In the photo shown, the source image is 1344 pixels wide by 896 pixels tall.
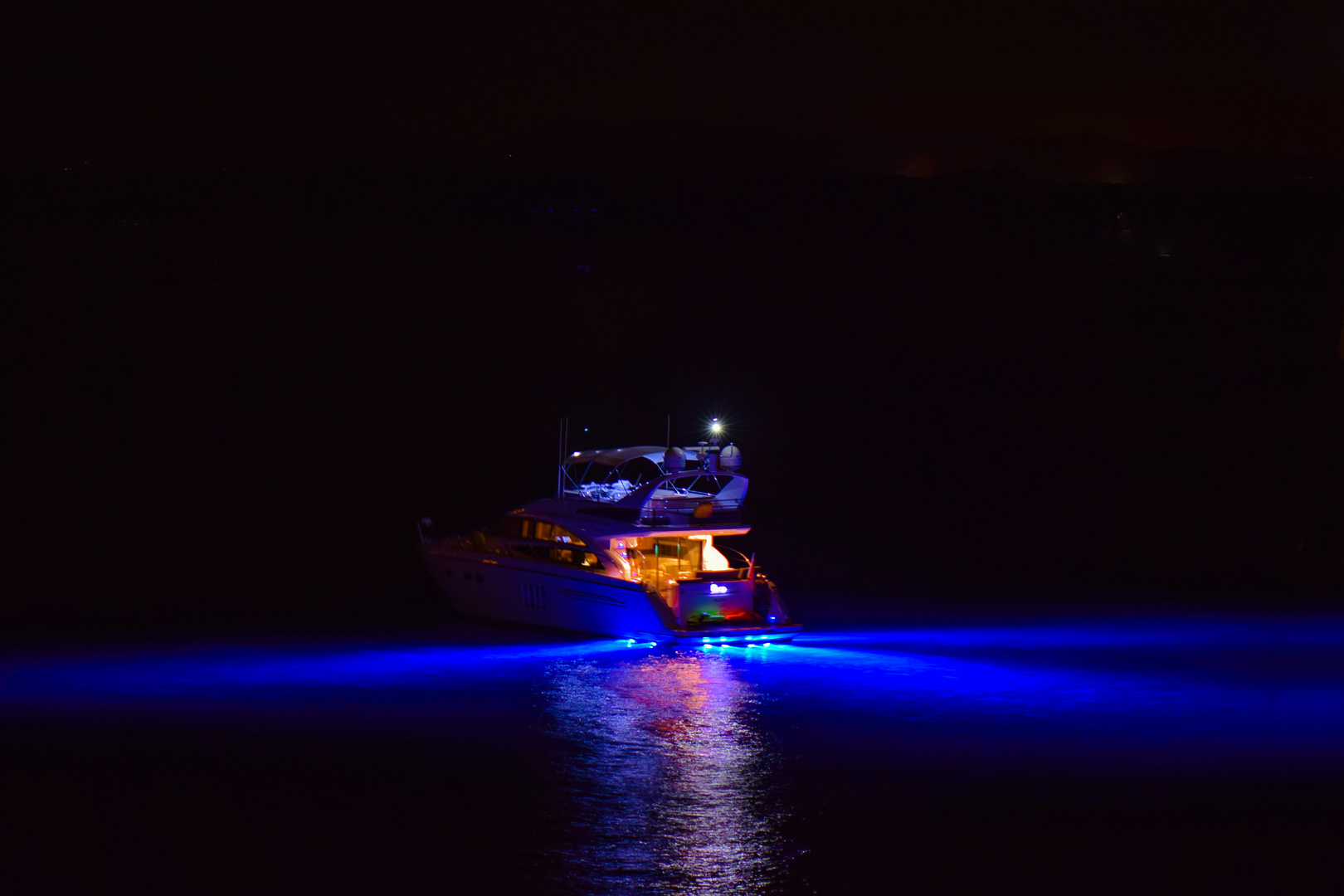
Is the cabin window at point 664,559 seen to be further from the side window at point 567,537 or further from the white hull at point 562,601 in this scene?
the side window at point 567,537

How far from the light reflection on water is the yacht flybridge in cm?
125

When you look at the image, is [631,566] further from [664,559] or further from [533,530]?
[533,530]

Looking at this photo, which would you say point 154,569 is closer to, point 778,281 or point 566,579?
point 566,579

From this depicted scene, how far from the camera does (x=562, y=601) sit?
19125 millimetres

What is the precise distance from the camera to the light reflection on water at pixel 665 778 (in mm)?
8852

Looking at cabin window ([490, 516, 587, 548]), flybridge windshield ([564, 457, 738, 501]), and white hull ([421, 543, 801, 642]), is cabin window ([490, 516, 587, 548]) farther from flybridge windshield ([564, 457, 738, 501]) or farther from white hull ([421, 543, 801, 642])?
flybridge windshield ([564, 457, 738, 501])

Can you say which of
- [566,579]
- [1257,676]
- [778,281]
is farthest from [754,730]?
[778,281]

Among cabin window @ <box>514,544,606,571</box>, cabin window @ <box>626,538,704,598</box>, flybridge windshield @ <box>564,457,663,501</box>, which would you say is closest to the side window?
cabin window @ <box>514,544,606,571</box>

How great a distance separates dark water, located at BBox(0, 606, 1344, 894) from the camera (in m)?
9.00

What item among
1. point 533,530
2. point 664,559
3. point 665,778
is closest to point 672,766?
point 665,778

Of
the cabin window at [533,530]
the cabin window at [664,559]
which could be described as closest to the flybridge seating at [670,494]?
the cabin window at [664,559]

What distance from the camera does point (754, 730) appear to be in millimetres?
13516

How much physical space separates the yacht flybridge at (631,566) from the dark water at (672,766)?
0.48 metres

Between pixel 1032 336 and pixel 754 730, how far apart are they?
54075mm
